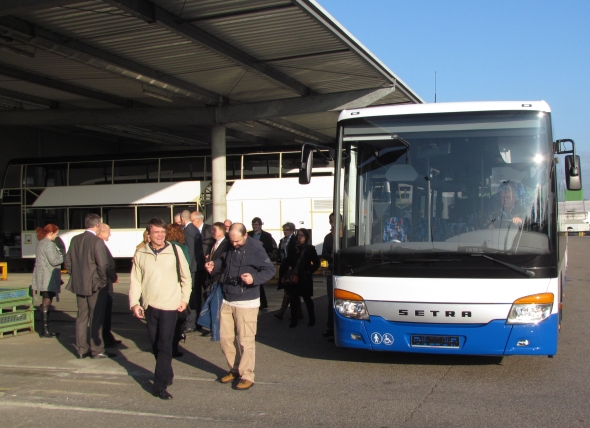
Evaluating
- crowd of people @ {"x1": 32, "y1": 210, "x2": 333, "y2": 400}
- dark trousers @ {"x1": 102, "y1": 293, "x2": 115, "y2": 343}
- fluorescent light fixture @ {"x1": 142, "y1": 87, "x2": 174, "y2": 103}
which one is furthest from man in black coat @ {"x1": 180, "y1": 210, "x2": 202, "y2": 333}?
fluorescent light fixture @ {"x1": 142, "y1": 87, "x2": 174, "y2": 103}

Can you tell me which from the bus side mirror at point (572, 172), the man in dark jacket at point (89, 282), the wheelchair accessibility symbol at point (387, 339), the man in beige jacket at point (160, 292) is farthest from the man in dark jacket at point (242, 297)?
the bus side mirror at point (572, 172)

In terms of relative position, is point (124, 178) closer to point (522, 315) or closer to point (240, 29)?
point (240, 29)

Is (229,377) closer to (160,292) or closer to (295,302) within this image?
(160,292)

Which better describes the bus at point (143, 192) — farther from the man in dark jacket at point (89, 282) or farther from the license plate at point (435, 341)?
the license plate at point (435, 341)

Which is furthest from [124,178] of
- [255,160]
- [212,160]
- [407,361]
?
[407,361]

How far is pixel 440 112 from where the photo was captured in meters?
7.07

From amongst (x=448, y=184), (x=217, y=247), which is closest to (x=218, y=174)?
(x=217, y=247)

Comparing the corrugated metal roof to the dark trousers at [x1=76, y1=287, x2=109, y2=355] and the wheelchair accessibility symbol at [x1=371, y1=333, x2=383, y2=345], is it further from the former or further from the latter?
the wheelchair accessibility symbol at [x1=371, y1=333, x2=383, y2=345]

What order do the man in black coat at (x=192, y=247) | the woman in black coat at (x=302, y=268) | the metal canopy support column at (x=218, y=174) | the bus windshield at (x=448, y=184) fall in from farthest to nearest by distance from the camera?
the metal canopy support column at (x=218, y=174), the woman in black coat at (x=302, y=268), the man in black coat at (x=192, y=247), the bus windshield at (x=448, y=184)

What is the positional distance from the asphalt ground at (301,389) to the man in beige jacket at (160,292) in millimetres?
380

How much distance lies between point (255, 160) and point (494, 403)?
18.6 metres

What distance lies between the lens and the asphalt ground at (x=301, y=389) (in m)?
5.38

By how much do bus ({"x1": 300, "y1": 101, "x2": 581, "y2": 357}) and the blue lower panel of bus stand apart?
0.01 m

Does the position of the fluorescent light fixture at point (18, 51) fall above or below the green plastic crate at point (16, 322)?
above
